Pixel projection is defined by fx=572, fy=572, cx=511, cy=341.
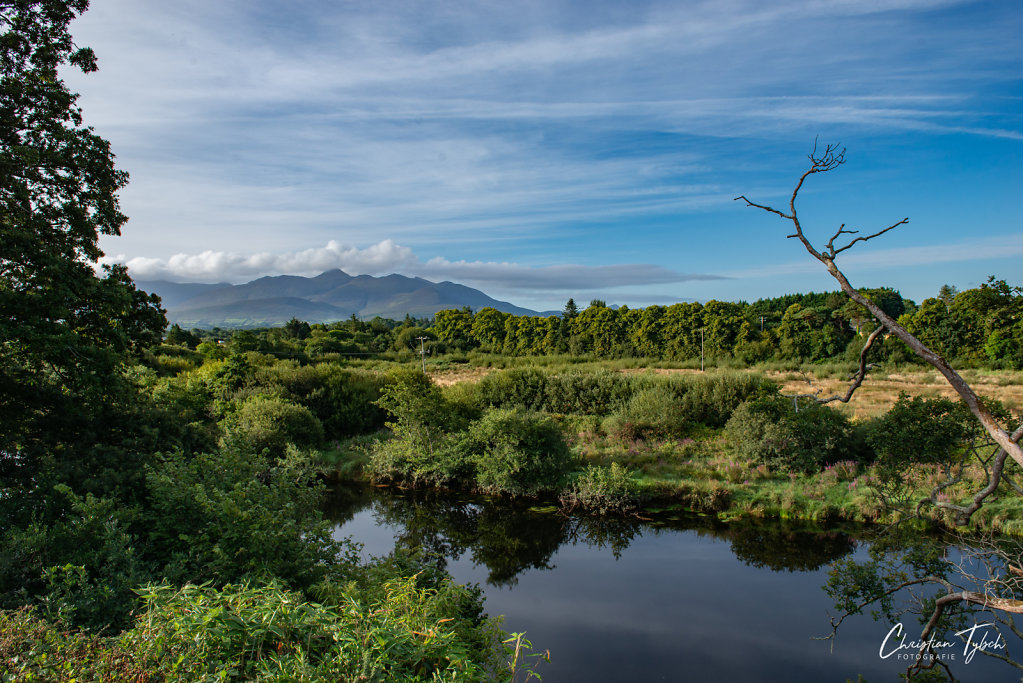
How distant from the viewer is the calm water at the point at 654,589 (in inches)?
283

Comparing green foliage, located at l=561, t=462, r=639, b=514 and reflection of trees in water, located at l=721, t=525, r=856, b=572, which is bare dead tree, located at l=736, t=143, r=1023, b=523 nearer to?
reflection of trees in water, located at l=721, t=525, r=856, b=572

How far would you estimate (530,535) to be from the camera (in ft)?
39.8

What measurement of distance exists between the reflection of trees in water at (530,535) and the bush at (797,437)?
2.65 metres

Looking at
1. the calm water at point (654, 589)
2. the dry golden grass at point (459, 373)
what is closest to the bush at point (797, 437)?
the calm water at point (654, 589)

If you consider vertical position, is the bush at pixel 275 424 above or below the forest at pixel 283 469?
below

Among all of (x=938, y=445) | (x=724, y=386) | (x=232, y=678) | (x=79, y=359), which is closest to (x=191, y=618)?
(x=232, y=678)

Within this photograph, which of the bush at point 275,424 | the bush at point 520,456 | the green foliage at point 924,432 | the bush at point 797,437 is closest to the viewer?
the green foliage at point 924,432

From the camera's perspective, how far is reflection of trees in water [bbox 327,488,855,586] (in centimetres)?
1056

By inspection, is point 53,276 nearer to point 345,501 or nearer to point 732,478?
point 345,501

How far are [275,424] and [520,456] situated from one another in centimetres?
772

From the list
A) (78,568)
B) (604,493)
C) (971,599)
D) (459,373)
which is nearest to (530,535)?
(604,493)

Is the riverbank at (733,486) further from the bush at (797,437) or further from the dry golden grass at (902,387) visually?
the dry golden grass at (902,387)

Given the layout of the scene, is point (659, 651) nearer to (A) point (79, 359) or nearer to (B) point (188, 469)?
(B) point (188, 469)

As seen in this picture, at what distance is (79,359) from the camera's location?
7.38 meters
